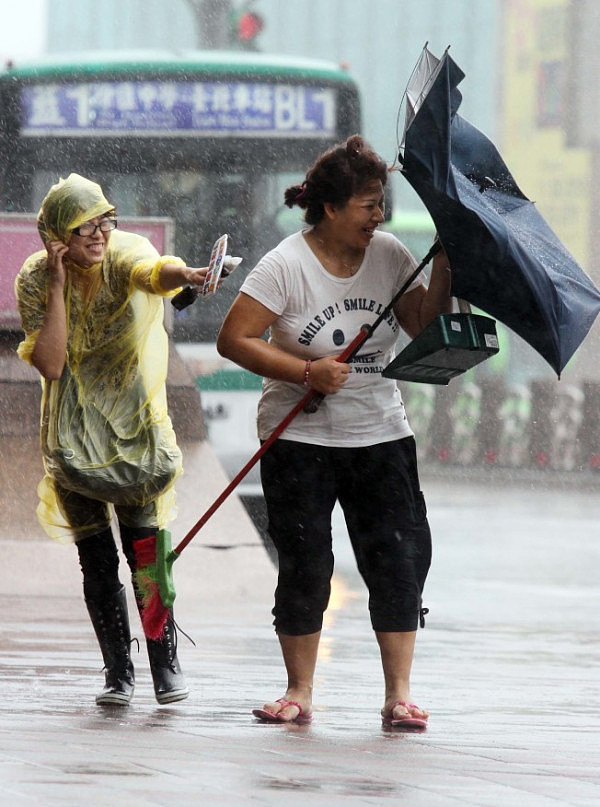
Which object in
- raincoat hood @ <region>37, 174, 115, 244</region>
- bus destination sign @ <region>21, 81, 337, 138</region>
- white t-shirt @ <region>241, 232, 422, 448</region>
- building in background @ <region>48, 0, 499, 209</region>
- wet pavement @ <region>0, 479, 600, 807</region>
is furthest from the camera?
building in background @ <region>48, 0, 499, 209</region>

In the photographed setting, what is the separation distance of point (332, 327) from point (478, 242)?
18.7 inches

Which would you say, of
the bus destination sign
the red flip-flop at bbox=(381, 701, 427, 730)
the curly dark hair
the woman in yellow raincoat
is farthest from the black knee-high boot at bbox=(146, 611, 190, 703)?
the bus destination sign

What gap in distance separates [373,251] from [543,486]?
58.5ft

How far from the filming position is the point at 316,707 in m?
5.23

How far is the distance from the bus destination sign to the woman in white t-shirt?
920cm

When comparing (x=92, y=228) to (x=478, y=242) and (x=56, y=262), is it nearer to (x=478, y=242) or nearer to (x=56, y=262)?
(x=56, y=262)

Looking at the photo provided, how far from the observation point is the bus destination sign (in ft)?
46.2

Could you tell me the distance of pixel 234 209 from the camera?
47.2ft

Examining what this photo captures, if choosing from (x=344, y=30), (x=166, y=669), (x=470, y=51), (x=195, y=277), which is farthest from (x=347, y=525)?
(x=344, y=30)

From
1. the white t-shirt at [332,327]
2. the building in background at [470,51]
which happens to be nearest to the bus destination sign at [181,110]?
the white t-shirt at [332,327]

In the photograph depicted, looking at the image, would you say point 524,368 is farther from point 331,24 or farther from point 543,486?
point 331,24

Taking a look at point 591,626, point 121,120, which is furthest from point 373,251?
point 121,120

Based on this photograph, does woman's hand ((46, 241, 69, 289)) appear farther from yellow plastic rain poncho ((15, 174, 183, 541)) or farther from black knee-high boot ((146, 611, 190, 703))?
black knee-high boot ((146, 611, 190, 703))

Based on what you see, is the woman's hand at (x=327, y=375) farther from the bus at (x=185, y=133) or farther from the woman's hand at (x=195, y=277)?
the bus at (x=185, y=133)
